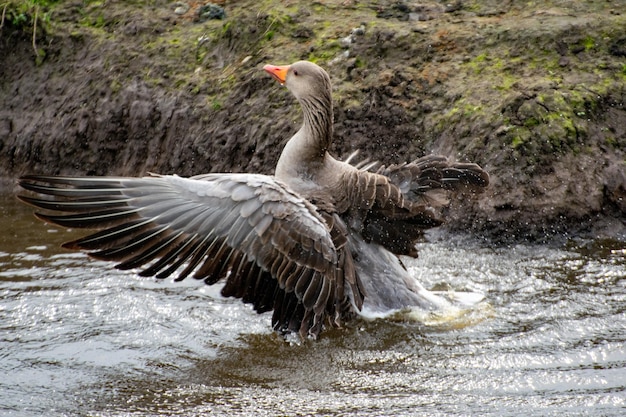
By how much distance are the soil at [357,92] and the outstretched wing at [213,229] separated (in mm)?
2574

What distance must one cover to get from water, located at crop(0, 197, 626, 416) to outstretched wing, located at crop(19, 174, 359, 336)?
20.8 inches

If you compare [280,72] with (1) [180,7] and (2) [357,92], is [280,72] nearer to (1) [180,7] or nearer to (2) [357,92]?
(2) [357,92]

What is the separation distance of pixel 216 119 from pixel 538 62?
3.27m

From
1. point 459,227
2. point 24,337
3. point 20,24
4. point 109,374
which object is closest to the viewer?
point 109,374

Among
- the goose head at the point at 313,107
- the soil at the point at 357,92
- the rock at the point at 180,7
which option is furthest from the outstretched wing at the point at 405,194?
the rock at the point at 180,7

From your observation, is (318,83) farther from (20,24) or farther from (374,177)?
(20,24)

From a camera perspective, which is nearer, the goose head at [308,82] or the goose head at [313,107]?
the goose head at [313,107]

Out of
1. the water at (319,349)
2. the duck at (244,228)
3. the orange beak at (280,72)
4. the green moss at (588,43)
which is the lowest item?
the water at (319,349)

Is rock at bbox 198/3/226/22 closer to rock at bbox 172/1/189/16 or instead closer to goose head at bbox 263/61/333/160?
rock at bbox 172/1/189/16

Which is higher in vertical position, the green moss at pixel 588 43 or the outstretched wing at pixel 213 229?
the green moss at pixel 588 43

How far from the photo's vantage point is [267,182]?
17.6 ft

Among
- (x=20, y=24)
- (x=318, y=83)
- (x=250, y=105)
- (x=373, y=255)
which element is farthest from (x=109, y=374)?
(x=20, y=24)

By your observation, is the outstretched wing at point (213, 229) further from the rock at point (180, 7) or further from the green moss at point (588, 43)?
the rock at point (180, 7)

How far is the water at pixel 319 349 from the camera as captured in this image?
486 centimetres
